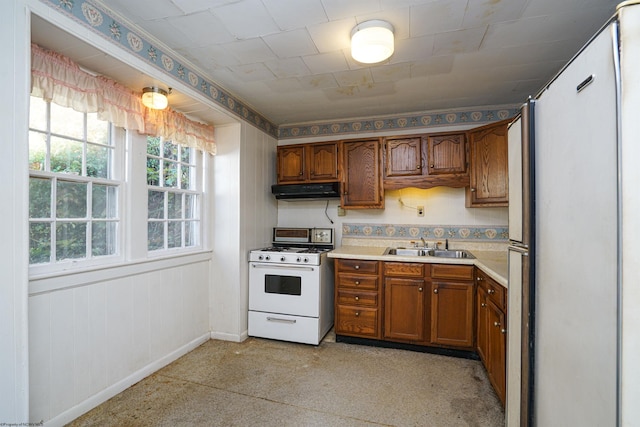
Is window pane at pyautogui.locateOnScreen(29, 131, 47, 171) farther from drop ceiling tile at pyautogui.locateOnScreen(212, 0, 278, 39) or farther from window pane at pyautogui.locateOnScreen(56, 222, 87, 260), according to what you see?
drop ceiling tile at pyautogui.locateOnScreen(212, 0, 278, 39)

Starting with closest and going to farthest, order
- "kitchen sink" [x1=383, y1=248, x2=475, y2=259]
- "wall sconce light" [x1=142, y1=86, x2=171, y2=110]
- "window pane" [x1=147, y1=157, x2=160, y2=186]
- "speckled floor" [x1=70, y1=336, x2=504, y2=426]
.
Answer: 1. "speckled floor" [x1=70, y1=336, x2=504, y2=426]
2. "wall sconce light" [x1=142, y1=86, x2=171, y2=110]
3. "window pane" [x1=147, y1=157, x2=160, y2=186]
4. "kitchen sink" [x1=383, y1=248, x2=475, y2=259]

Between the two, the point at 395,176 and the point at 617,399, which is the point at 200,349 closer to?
the point at 395,176

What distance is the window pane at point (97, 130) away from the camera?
201cm

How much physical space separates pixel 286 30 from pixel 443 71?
1.35 metres

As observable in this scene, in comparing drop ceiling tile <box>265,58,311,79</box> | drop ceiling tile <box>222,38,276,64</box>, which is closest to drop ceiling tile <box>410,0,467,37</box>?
drop ceiling tile <box>265,58,311,79</box>

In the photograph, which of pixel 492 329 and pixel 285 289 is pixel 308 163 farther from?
pixel 492 329

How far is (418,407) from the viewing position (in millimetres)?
2012

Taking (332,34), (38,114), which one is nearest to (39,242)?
(38,114)

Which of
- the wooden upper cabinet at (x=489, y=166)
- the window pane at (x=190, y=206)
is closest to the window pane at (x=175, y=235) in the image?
the window pane at (x=190, y=206)

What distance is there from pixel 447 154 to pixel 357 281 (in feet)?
5.30

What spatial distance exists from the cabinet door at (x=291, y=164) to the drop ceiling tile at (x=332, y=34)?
4.94 feet

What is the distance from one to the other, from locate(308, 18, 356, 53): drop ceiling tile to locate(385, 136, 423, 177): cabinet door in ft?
4.47

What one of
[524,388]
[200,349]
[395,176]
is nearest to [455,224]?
[395,176]

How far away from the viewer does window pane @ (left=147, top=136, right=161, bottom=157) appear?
8.14 feet
